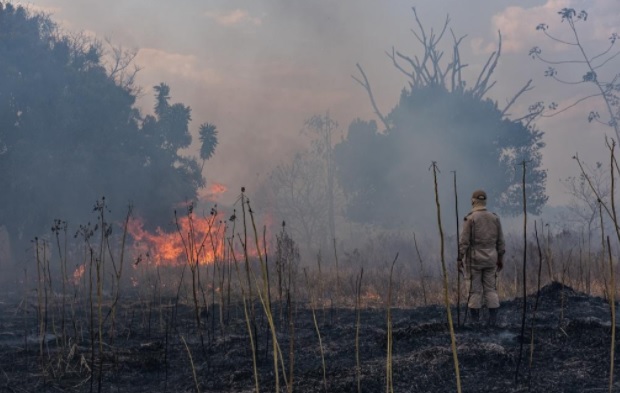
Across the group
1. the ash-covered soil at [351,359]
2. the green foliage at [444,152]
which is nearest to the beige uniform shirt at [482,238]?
the ash-covered soil at [351,359]

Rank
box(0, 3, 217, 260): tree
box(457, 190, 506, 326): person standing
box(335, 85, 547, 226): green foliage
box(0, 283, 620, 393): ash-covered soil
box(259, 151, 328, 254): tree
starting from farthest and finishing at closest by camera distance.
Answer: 1. box(259, 151, 328, 254): tree
2. box(335, 85, 547, 226): green foliage
3. box(0, 3, 217, 260): tree
4. box(457, 190, 506, 326): person standing
5. box(0, 283, 620, 393): ash-covered soil

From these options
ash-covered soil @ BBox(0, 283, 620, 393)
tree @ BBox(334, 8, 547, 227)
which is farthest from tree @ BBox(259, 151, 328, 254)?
ash-covered soil @ BBox(0, 283, 620, 393)

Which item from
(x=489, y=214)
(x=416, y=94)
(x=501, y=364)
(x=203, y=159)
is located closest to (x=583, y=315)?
(x=489, y=214)

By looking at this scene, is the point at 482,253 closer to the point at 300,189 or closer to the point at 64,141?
the point at 64,141

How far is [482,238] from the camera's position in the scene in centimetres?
823

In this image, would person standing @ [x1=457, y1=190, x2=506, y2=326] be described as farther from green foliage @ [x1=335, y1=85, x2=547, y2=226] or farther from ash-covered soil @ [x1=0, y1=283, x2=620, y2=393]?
green foliage @ [x1=335, y1=85, x2=547, y2=226]

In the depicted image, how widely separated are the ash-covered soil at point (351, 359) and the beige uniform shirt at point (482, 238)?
3.19 ft

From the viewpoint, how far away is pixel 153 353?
7879mm

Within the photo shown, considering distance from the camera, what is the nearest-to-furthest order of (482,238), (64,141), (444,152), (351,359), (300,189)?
(351,359), (482,238), (64,141), (444,152), (300,189)

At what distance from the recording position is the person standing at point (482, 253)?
8219 millimetres

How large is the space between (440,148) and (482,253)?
26.0 meters

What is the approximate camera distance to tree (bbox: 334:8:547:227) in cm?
3322

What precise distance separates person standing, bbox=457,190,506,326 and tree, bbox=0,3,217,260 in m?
19.4

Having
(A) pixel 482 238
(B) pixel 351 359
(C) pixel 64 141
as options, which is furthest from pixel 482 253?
(C) pixel 64 141
